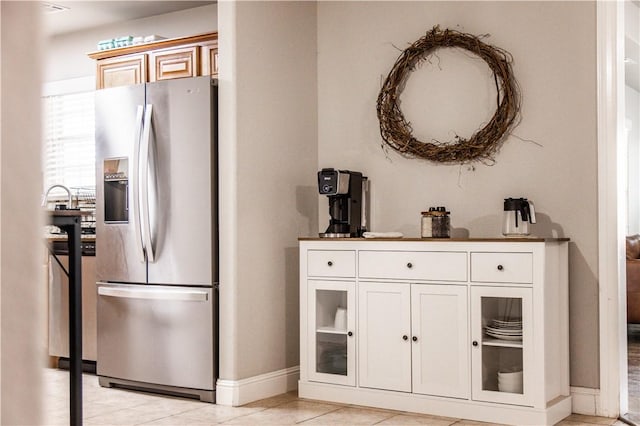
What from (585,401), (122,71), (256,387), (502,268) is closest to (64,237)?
(122,71)

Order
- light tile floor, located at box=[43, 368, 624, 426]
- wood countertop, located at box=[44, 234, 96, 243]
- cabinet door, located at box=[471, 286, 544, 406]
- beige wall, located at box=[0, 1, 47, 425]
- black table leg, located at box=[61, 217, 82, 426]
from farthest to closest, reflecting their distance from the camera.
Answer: wood countertop, located at box=[44, 234, 96, 243] < light tile floor, located at box=[43, 368, 624, 426] < cabinet door, located at box=[471, 286, 544, 406] < black table leg, located at box=[61, 217, 82, 426] < beige wall, located at box=[0, 1, 47, 425]

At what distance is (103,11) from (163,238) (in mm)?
2415

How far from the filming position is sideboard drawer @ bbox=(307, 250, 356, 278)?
3824 millimetres

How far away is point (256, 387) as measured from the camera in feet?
13.0

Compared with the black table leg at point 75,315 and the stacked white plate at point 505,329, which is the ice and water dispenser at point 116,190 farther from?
the stacked white plate at point 505,329

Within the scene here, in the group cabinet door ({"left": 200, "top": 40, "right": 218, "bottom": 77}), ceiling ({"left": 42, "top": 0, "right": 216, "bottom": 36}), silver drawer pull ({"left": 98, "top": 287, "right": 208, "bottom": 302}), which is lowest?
silver drawer pull ({"left": 98, "top": 287, "right": 208, "bottom": 302})

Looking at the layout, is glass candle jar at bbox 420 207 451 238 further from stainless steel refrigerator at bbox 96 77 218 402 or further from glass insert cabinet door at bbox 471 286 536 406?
stainless steel refrigerator at bbox 96 77 218 402

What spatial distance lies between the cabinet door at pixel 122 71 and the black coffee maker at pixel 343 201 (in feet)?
6.20

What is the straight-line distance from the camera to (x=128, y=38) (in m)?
5.28

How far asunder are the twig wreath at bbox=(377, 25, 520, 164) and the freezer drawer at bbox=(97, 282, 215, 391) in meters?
1.39

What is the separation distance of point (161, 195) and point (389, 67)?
1.51 m

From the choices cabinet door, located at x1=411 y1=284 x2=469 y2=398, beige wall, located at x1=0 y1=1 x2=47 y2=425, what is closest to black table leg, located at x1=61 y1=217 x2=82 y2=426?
cabinet door, located at x1=411 y1=284 x2=469 y2=398

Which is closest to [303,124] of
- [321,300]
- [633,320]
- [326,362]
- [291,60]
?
[291,60]

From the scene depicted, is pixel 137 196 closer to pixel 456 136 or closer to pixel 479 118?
pixel 456 136
